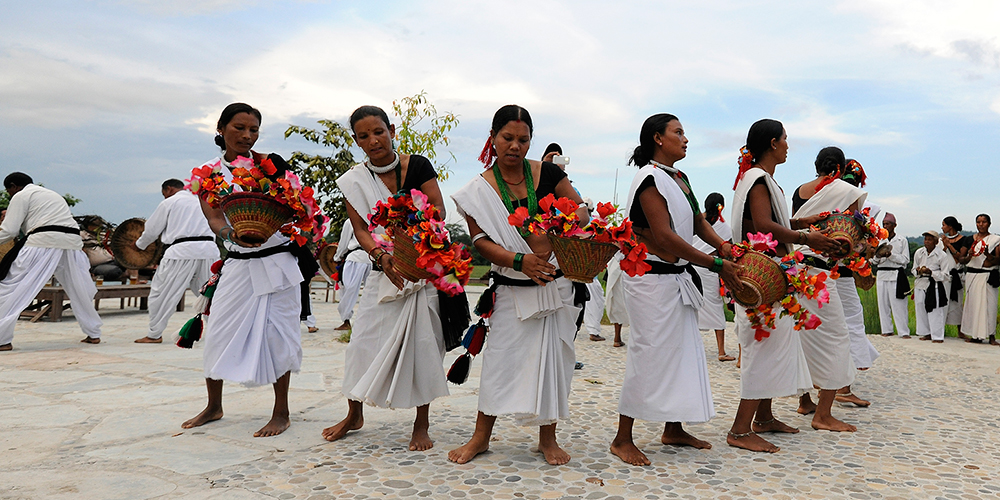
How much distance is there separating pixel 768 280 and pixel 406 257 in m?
2.16

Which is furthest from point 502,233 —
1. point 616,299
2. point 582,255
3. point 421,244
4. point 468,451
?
point 616,299

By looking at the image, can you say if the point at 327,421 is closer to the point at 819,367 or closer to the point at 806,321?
the point at 806,321

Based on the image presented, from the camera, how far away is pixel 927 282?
12.9 meters

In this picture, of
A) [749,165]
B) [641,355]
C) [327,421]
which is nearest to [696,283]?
[641,355]

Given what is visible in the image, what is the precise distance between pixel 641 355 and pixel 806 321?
4.01ft

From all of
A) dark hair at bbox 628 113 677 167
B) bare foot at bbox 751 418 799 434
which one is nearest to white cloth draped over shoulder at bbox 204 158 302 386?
dark hair at bbox 628 113 677 167

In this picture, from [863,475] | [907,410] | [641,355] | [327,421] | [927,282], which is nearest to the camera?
[863,475]

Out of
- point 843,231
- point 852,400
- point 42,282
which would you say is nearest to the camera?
point 843,231

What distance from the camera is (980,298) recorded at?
1191 centimetres

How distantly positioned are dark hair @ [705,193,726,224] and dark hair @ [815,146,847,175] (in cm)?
286

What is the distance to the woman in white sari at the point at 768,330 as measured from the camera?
4.47 m

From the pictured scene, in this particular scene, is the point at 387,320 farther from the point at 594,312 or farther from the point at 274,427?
the point at 594,312

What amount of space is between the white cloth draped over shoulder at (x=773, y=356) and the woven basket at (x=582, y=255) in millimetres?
1484

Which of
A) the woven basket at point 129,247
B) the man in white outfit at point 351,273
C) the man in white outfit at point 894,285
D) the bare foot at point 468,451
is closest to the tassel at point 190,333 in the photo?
the bare foot at point 468,451
